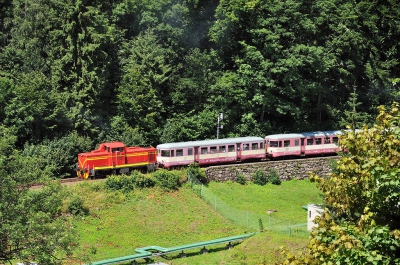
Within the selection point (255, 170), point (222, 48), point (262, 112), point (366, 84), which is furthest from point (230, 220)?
point (366, 84)

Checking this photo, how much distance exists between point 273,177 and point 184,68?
13.6 m

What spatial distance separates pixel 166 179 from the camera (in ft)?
134

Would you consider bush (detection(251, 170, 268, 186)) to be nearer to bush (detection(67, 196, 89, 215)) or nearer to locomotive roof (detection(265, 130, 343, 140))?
locomotive roof (detection(265, 130, 343, 140))

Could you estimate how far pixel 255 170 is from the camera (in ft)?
150

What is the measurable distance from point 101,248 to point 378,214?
887 inches

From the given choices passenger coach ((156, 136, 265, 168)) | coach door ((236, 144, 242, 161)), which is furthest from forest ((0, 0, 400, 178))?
coach door ((236, 144, 242, 161))

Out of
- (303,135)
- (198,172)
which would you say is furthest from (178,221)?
(303,135)

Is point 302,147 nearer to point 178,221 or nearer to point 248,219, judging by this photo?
point 248,219

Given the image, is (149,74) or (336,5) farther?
(336,5)

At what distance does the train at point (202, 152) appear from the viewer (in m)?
41.2

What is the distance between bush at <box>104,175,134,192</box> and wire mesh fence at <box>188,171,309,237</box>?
14.8ft

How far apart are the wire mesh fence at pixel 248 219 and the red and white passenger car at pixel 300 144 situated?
26.4 ft

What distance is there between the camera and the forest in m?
44.9

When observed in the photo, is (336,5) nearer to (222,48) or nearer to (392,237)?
(222,48)
